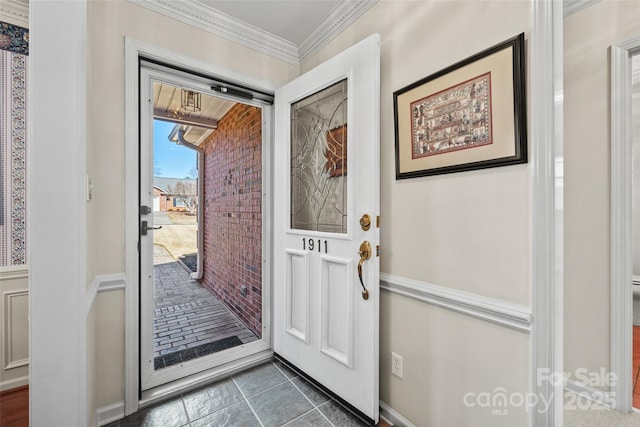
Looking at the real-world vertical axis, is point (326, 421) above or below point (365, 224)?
below

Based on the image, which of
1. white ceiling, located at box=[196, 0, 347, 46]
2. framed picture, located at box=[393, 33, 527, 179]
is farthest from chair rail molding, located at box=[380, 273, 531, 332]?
white ceiling, located at box=[196, 0, 347, 46]

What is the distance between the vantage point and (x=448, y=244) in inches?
49.6

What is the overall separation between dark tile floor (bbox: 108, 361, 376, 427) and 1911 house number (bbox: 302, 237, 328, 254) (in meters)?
0.92

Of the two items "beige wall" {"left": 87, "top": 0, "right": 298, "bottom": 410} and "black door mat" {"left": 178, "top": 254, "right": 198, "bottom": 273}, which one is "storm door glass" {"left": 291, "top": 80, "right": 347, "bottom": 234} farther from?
"black door mat" {"left": 178, "top": 254, "right": 198, "bottom": 273}

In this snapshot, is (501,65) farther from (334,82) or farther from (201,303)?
(201,303)

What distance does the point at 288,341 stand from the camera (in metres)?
2.01

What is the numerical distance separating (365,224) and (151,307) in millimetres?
1462

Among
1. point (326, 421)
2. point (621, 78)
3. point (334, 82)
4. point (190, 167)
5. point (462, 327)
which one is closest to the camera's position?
point (462, 327)

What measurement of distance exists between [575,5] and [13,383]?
3923 millimetres

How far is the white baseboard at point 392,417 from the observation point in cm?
144

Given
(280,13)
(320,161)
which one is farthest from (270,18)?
(320,161)

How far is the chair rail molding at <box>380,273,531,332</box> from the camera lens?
1.04 metres

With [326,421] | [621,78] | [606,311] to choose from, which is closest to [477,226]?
[606,311]

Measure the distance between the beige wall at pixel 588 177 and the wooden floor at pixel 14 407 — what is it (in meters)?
3.08
